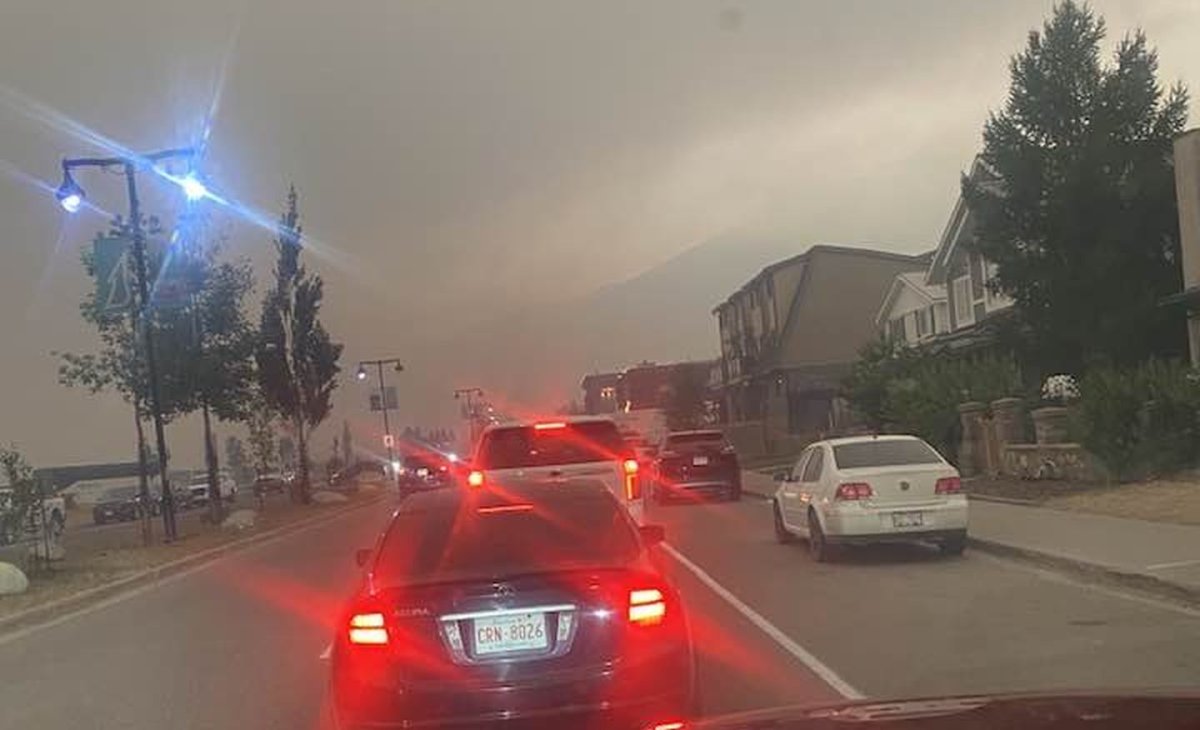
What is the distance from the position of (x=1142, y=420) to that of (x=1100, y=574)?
354 inches

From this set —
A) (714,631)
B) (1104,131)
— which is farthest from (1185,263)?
(714,631)

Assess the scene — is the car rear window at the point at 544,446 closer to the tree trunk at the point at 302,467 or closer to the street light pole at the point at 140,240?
the street light pole at the point at 140,240

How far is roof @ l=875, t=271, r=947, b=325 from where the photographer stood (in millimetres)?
51938

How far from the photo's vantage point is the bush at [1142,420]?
2027cm

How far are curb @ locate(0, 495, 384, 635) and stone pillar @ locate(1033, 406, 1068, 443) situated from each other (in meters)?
15.8

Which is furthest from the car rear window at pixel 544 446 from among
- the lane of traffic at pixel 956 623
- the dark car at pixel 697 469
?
the dark car at pixel 697 469

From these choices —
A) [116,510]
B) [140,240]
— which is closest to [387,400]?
[116,510]

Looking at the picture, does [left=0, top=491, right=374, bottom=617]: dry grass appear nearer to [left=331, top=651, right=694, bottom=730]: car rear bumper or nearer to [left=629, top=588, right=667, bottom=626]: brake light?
[left=331, top=651, right=694, bottom=730]: car rear bumper

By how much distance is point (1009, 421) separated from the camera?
26062 mm

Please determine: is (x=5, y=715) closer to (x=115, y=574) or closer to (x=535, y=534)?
(x=535, y=534)

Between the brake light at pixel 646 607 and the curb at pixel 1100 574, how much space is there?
6.64 m

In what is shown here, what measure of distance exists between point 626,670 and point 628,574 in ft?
1.61

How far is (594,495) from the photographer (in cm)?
718

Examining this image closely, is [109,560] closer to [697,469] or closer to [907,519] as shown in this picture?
[697,469]
